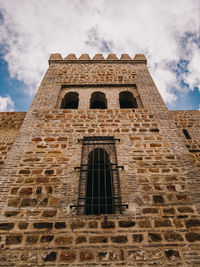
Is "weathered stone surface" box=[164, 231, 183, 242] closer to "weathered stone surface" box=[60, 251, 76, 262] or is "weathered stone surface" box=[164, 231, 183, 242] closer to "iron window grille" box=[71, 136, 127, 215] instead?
"iron window grille" box=[71, 136, 127, 215]

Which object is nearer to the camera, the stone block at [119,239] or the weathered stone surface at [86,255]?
the weathered stone surface at [86,255]

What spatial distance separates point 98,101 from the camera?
22.9 ft

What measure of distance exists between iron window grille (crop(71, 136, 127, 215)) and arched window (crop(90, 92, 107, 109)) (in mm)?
2507

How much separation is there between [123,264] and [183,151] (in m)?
2.83

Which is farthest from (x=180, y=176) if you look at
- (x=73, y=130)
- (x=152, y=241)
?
(x=73, y=130)

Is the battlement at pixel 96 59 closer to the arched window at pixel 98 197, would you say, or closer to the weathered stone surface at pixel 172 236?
the arched window at pixel 98 197

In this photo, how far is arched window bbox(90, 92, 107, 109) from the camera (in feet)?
22.0

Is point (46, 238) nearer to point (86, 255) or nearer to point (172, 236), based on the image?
point (86, 255)

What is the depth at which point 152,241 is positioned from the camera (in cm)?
283

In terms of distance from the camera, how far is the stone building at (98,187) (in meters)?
2.74

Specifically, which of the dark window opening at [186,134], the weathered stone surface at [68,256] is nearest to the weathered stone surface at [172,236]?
the weathered stone surface at [68,256]

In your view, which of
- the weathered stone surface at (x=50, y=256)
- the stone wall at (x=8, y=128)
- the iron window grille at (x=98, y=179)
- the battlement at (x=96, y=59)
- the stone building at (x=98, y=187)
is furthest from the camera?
the battlement at (x=96, y=59)

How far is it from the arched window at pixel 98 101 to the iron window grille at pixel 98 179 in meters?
2.51

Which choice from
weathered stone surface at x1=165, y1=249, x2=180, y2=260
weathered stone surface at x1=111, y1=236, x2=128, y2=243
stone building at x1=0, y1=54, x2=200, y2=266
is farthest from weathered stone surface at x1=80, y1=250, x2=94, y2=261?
weathered stone surface at x1=165, y1=249, x2=180, y2=260
